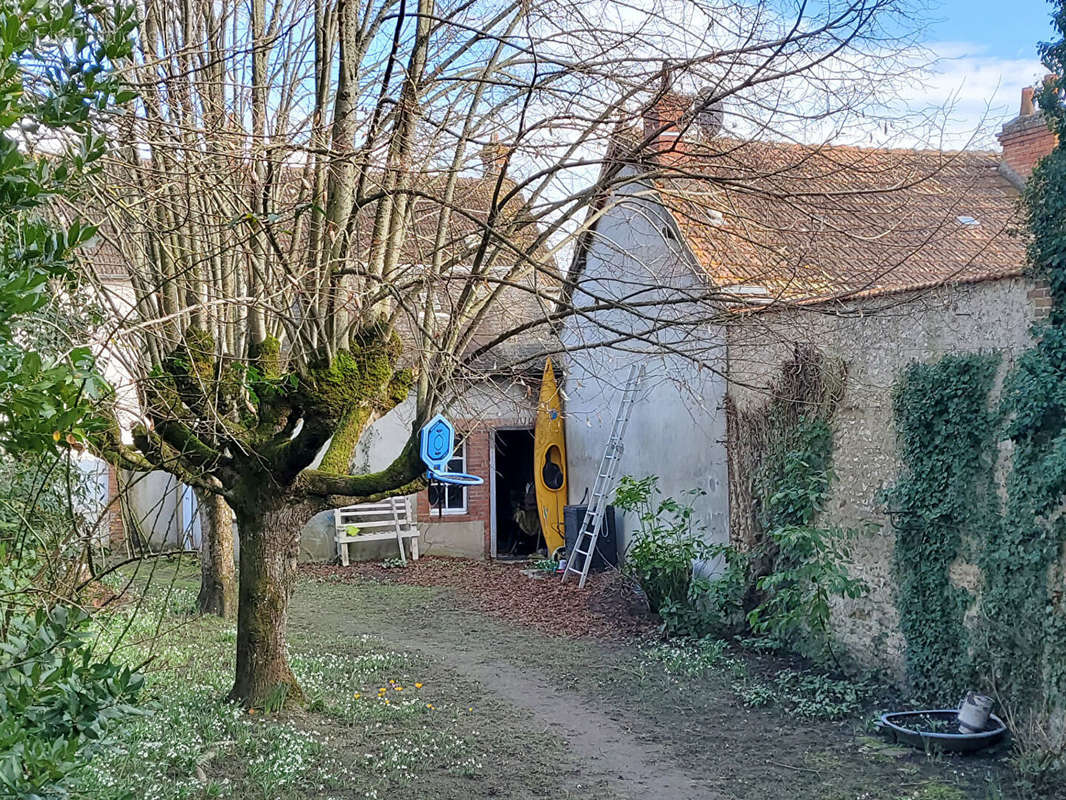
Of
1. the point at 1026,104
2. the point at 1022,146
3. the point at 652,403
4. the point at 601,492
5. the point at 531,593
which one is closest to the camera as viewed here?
the point at 652,403

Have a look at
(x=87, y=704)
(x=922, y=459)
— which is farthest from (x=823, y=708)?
(x=87, y=704)

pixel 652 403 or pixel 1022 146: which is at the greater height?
pixel 1022 146

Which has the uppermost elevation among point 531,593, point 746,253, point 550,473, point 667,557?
point 746,253

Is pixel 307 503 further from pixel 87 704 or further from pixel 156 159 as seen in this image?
pixel 87 704

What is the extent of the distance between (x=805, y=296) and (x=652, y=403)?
6.71 meters

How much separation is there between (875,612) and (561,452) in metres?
9.27

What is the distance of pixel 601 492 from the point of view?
13992 millimetres

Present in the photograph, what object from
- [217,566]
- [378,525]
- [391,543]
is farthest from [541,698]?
[391,543]

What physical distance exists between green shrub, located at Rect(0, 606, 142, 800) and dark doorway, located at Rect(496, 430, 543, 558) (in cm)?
1500

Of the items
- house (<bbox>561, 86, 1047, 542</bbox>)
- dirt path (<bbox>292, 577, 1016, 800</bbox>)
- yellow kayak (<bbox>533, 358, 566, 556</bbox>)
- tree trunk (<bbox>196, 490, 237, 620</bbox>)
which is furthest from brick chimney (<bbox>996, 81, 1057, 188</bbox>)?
tree trunk (<bbox>196, 490, 237, 620</bbox>)

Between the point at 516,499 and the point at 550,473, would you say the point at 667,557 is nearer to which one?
the point at 550,473

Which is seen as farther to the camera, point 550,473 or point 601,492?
point 550,473

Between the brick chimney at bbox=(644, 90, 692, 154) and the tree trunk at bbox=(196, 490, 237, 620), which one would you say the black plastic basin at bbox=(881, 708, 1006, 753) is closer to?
the brick chimney at bbox=(644, 90, 692, 154)

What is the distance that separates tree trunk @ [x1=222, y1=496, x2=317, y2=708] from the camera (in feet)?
22.3
